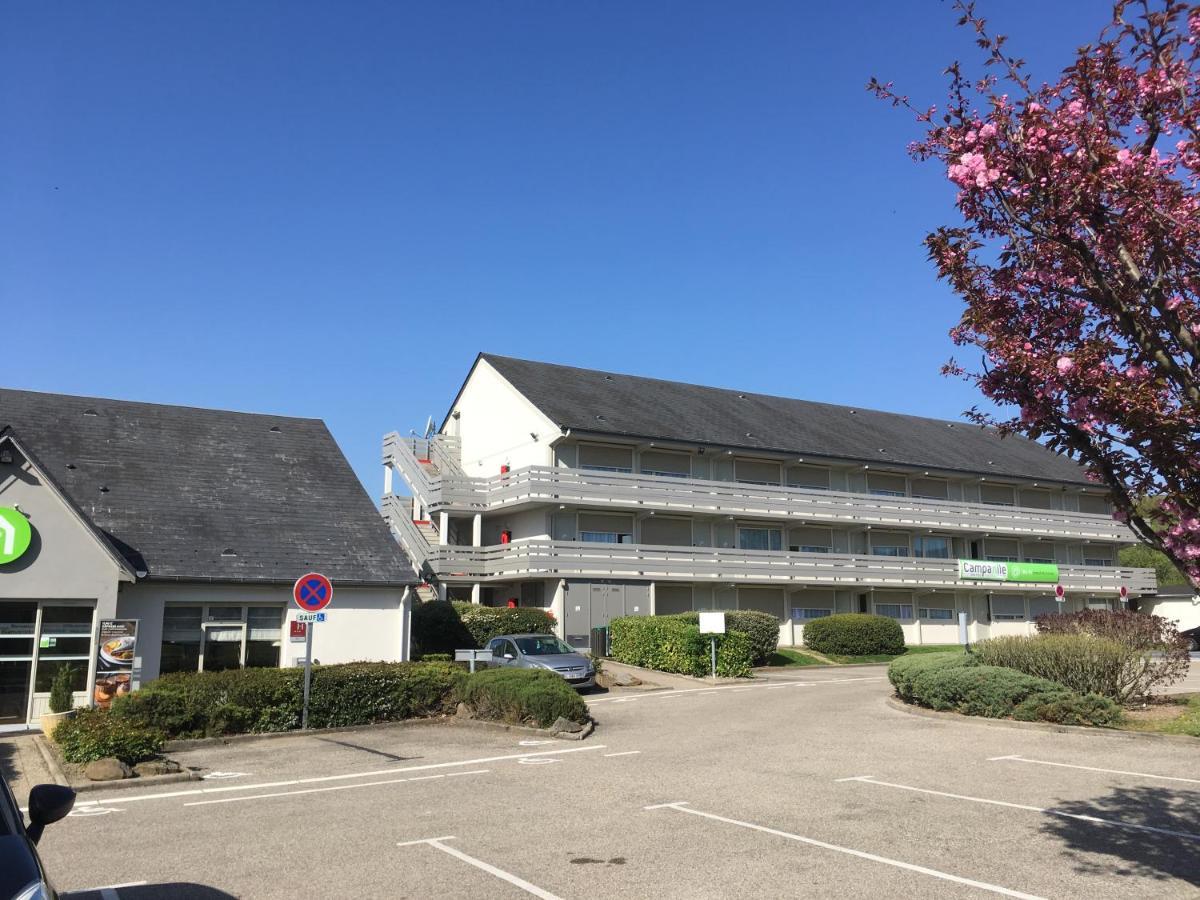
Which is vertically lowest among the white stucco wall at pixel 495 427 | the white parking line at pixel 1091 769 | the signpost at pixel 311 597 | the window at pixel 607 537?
the white parking line at pixel 1091 769

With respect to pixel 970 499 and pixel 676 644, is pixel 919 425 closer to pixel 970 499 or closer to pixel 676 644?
pixel 970 499

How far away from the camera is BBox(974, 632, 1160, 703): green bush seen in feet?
59.8

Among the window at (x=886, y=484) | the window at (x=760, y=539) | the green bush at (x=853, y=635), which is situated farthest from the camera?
the window at (x=886, y=484)

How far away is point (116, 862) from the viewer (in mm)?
8289

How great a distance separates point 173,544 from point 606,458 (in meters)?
19.7

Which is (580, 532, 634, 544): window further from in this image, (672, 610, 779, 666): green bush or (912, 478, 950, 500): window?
(912, 478, 950, 500): window

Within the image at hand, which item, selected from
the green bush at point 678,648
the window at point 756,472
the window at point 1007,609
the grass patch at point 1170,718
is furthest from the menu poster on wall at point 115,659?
the window at point 1007,609

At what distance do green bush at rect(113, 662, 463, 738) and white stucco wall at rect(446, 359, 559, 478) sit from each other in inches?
756

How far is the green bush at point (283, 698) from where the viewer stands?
1566cm

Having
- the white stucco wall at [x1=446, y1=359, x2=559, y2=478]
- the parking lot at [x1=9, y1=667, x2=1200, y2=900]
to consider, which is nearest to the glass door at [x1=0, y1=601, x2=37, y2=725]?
the parking lot at [x1=9, y1=667, x2=1200, y2=900]

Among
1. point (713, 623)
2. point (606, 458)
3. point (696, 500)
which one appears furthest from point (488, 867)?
point (696, 500)

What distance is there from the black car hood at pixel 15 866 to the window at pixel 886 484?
44.0 m

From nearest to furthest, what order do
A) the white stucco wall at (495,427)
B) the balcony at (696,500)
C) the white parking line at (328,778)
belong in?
the white parking line at (328,778), the balcony at (696,500), the white stucco wall at (495,427)

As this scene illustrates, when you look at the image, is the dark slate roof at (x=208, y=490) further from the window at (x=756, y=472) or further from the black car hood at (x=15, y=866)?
the window at (x=756, y=472)
